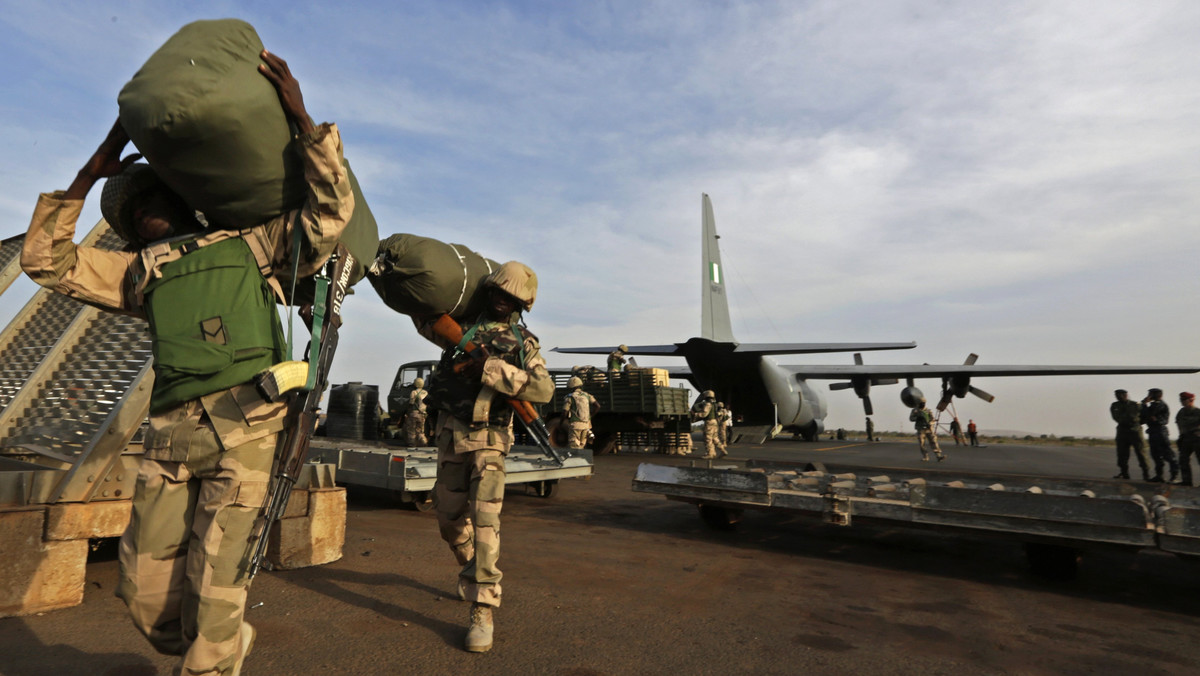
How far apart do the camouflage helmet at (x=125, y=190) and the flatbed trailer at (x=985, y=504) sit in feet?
15.1

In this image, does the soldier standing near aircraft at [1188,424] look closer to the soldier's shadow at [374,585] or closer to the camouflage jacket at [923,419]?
the camouflage jacket at [923,419]

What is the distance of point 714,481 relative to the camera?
5707 millimetres

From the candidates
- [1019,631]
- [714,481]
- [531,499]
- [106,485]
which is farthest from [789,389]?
[106,485]

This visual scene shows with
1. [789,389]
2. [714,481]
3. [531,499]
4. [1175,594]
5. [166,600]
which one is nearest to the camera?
[166,600]


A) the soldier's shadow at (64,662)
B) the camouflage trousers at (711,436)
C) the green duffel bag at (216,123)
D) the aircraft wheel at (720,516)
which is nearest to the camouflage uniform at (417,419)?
the aircraft wheel at (720,516)

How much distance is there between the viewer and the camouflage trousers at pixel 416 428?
1211cm

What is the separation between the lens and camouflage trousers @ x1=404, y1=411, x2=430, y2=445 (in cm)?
1211

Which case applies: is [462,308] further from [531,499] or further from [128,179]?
[531,499]

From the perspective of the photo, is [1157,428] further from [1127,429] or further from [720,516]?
[720,516]

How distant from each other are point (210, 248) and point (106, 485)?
7.98ft

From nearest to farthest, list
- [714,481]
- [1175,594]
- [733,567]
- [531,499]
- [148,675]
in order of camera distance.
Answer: [148,675] < [1175,594] < [733,567] < [714,481] < [531,499]

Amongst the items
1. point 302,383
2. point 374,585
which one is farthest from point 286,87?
point 374,585

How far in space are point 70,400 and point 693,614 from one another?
13.3 feet

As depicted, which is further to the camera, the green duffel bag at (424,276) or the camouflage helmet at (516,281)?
the camouflage helmet at (516,281)
